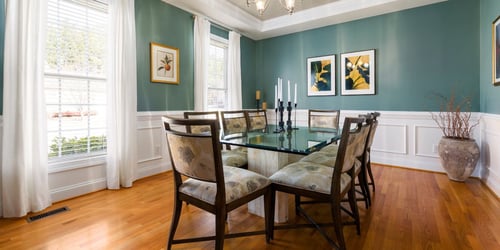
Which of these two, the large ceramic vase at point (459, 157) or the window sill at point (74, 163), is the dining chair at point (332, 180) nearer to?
the large ceramic vase at point (459, 157)

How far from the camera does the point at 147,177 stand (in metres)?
3.23

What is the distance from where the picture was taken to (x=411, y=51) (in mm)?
3652

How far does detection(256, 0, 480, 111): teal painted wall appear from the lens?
3.29 m

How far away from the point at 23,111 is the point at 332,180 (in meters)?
2.65

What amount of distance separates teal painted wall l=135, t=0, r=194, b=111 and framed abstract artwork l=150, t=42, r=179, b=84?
67 millimetres

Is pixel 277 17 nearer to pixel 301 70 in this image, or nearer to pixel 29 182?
pixel 301 70

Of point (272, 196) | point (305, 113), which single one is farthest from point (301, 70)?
point (272, 196)

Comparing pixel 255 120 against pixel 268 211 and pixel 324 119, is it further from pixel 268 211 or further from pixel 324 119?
pixel 268 211

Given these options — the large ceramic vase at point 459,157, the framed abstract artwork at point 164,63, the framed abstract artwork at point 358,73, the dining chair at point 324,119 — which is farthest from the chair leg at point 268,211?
the framed abstract artwork at point 358,73

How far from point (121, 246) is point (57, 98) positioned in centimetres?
177

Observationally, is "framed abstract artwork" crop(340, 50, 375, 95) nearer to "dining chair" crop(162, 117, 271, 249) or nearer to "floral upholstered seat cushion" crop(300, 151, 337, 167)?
"floral upholstered seat cushion" crop(300, 151, 337, 167)

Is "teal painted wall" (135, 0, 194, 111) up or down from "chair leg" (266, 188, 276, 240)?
up

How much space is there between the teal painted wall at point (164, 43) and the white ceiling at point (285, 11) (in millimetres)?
213

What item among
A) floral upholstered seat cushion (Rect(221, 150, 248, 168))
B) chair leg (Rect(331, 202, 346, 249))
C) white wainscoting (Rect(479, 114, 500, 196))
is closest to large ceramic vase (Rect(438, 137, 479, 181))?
white wainscoting (Rect(479, 114, 500, 196))
